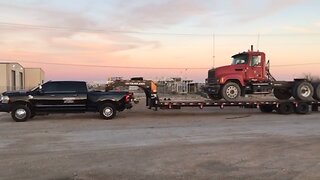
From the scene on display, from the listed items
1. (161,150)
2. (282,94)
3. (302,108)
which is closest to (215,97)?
(282,94)

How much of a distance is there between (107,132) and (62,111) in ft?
19.4

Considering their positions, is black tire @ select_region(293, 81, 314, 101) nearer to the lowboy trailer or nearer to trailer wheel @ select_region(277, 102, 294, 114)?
the lowboy trailer

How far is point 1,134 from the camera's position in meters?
16.3

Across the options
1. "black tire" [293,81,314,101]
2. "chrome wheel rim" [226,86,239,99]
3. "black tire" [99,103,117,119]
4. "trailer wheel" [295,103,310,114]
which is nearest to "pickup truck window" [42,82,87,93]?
"black tire" [99,103,117,119]

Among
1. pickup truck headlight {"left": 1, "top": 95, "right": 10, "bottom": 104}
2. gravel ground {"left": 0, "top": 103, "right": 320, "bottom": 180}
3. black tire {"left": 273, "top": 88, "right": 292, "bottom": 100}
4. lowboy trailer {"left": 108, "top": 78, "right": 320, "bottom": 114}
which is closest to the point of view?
gravel ground {"left": 0, "top": 103, "right": 320, "bottom": 180}

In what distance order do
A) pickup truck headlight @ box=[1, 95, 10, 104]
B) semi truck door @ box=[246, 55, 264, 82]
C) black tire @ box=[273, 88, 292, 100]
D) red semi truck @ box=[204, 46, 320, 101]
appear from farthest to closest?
1. black tire @ box=[273, 88, 292, 100]
2. semi truck door @ box=[246, 55, 264, 82]
3. red semi truck @ box=[204, 46, 320, 101]
4. pickup truck headlight @ box=[1, 95, 10, 104]

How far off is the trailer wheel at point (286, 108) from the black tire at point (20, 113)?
1268 centimetres

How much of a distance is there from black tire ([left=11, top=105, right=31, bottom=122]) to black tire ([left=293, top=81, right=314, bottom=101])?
1379 cm

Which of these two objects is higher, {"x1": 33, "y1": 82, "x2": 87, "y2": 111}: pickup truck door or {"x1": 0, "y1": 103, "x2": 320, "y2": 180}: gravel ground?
{"x1": 33, "y1": 82, "x2": 87, "y2": 111}: pickup truck door

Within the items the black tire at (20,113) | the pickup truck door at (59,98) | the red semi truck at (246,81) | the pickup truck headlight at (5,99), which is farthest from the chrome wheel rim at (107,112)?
the red semi truck at (246,81)

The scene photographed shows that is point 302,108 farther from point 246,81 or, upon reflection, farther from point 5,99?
point 5,99

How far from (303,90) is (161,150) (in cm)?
1543

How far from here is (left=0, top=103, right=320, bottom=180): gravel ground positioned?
30.9 ft

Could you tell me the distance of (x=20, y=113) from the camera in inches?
832
